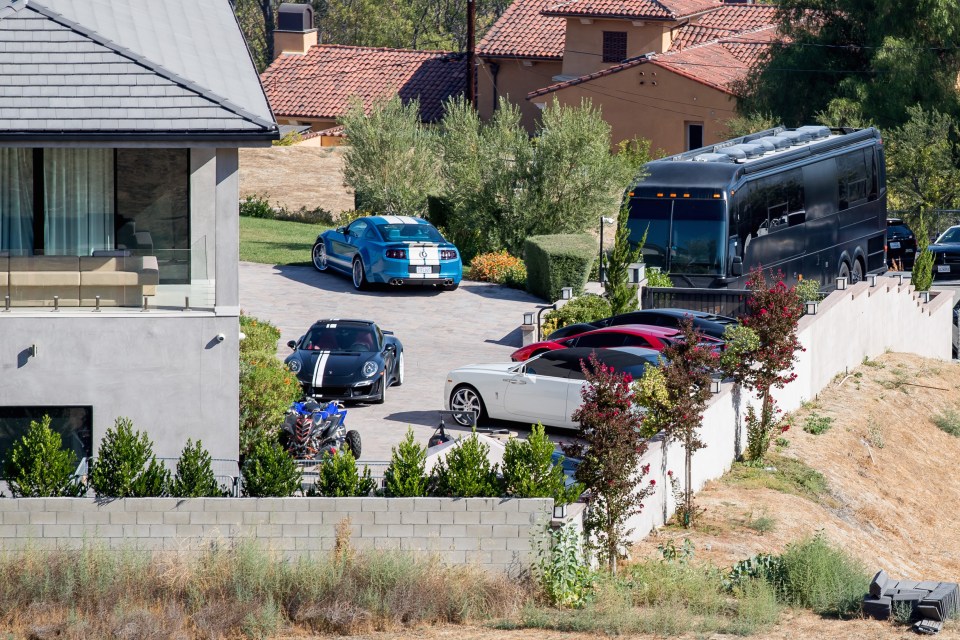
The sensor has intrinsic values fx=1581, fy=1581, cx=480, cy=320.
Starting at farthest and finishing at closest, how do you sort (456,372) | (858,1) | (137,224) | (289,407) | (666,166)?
1. (858,1)
2. (666,166)
3. (456,372)
4. (289,407)
5. (137,224)

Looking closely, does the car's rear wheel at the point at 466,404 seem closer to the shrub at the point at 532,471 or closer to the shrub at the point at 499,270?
the shrub at the point at 532,471

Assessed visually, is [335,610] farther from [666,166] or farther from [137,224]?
[666,166]

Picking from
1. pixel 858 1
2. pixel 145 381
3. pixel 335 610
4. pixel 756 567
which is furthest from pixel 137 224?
pixel 858 1

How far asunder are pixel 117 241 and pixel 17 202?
50.1 inches

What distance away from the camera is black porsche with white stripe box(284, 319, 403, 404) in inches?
951

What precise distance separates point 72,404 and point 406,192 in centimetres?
2247

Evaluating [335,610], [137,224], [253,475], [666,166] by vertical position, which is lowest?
[335,610]

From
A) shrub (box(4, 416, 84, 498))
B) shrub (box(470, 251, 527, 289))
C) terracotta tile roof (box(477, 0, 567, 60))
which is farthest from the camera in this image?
terracotta tile roof (box(477, 0, 567, 60))

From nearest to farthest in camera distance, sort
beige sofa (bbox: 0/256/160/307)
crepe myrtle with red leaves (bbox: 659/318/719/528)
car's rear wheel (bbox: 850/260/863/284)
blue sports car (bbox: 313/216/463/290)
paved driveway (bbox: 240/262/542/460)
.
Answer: beige sofa (bbox: 0/256/160/307) < crepe myrtle with red leaves (bbox: 659/318/719/528) < paved driveway (bbox: 240/262/542/460) < blue sports car (bbox: 313/216/463/290) < car's rear wheel (bbox: 850/260/863/284)

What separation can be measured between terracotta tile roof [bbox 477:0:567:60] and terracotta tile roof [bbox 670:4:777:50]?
4542 millimetres

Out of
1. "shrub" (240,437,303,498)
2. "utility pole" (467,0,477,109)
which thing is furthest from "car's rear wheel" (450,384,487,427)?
"utility pole" (467,0,477,109)

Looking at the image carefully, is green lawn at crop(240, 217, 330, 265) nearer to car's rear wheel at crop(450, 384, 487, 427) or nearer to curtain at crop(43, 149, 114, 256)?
car's rear wheel at crop(450, 384, 487, 427)

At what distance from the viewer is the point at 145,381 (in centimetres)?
1880

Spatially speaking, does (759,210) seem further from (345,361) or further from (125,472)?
(125,472)
